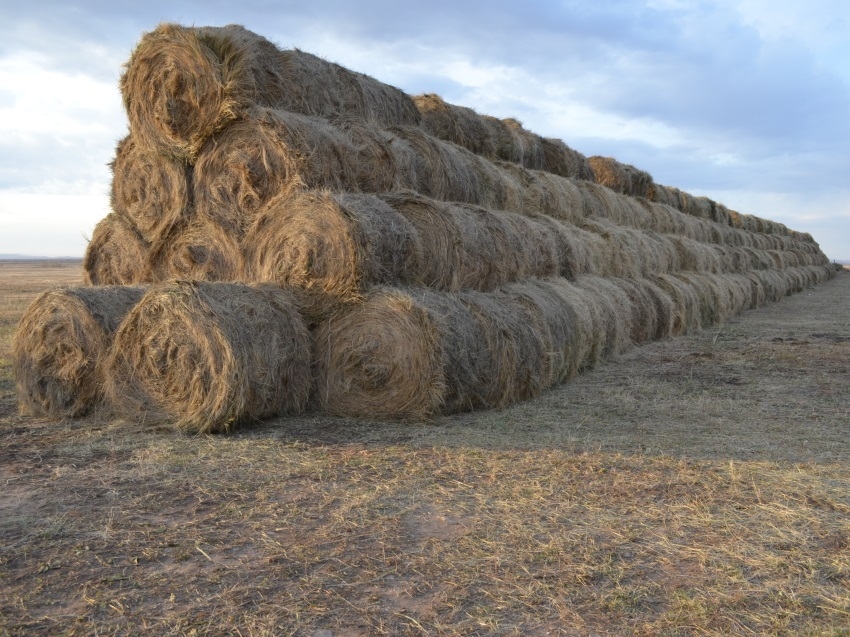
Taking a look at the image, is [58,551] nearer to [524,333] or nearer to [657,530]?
[657,530]

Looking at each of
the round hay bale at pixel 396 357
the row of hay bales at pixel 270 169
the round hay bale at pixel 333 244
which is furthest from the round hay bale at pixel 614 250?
the round hay bale at pixel 396 357

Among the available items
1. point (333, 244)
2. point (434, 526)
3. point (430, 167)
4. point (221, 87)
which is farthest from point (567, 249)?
point (434, 526)

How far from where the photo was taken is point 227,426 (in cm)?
616

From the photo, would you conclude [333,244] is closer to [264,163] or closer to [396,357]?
[396,357]

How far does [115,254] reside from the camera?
28.6ft

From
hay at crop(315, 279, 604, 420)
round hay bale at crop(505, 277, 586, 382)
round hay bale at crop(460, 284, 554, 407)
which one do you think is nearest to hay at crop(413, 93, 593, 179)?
round hay bale at crop(505, 277, 586, 382)

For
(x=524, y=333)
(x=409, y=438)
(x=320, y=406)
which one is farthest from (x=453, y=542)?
(x=524, y=333)

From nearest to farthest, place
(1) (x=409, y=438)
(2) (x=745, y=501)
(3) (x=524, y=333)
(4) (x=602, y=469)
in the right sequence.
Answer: (2) (x=745, y=501)
(4) (x=602, y=469)
(1) (x=409, y=438)
(3) (x=524, y=333)

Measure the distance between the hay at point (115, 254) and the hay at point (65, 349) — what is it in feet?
5.03

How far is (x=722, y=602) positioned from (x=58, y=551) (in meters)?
2.83

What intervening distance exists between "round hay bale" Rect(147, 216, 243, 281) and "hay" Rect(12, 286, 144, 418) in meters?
1.05

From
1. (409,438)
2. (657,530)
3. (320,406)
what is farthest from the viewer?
(320,406)

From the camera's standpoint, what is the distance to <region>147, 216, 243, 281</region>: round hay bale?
25.7 ft

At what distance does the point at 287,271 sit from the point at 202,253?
127 centimetres
